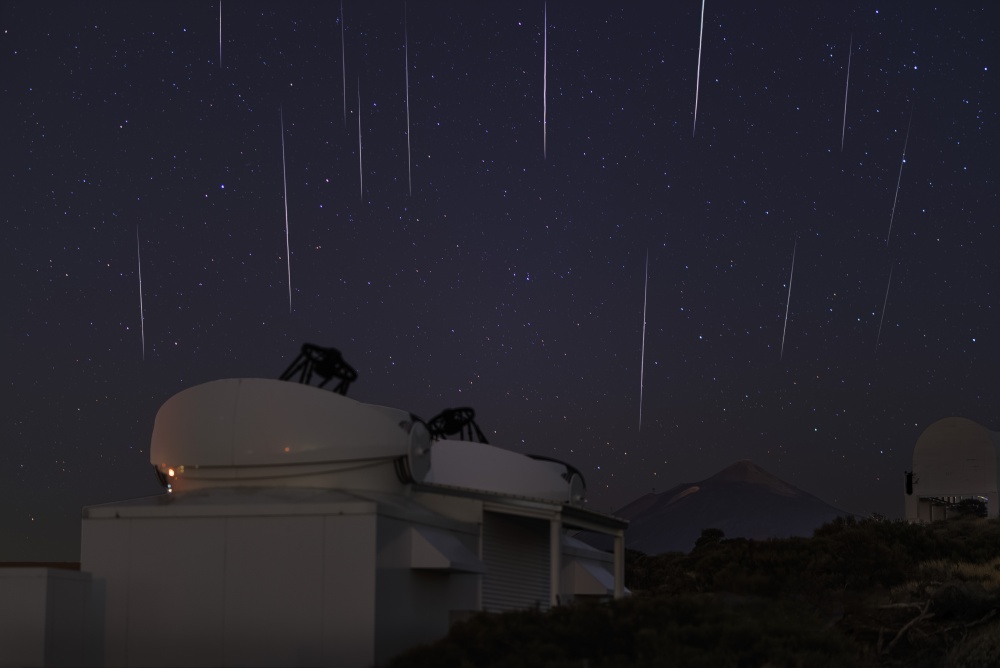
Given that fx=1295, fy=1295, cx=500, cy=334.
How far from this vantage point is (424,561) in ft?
67.1

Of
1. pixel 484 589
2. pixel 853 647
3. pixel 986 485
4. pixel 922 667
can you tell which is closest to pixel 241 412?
pixel 484 589

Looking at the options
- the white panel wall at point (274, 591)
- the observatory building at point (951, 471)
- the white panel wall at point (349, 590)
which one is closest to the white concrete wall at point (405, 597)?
the white panel wall at point (349, 590)

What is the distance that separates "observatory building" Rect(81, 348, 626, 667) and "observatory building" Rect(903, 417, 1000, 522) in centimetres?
3199

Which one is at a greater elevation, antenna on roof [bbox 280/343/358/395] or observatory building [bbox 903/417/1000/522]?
antenna on roof [bbox 280/343/358/395]

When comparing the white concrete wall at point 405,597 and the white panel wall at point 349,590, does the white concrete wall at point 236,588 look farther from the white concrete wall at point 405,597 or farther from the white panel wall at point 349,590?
the white concrete wall at point 405,597

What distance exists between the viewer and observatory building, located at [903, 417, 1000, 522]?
165 feet

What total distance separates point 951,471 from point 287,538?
3822cm

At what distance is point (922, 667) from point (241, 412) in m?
11.9

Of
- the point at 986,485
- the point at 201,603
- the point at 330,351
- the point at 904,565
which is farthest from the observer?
the point at 986,485

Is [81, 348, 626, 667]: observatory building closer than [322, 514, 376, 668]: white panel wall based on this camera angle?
No

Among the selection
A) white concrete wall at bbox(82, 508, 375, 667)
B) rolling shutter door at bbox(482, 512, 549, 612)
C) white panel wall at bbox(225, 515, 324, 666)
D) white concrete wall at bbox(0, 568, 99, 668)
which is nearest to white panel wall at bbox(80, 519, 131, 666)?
white concrete wall at bbox(82, 508, 375, 667)

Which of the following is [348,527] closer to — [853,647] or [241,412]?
[241,412]

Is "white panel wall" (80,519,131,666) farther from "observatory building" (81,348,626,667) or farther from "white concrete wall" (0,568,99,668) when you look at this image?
"white concrete wall" (0,568,99,668)

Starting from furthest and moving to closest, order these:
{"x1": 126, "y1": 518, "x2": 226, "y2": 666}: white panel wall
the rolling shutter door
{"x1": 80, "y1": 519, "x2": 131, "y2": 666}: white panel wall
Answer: the rolling shutter door, {"x1": 80, "y1": 519, "x2": 131, "y2": 666}: white panel wall, {"x1": 126, "y1": 518, "x2": 226, "y2": 666}: white panel wall
